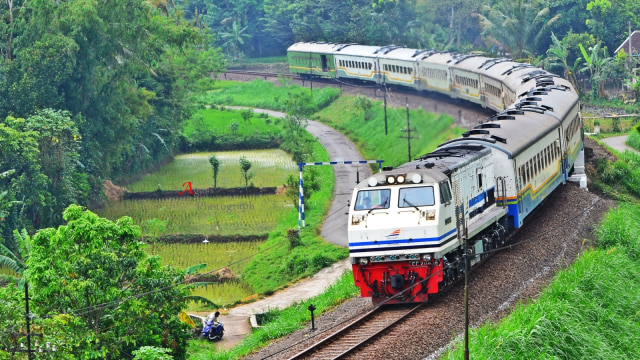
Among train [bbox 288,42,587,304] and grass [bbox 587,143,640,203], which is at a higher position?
train [bbox 288,42,587,304]

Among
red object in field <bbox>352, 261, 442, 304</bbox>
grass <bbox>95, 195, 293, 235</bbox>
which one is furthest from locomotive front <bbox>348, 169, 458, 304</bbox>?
grass <bbox>95, 195, 293, 235</bbox>

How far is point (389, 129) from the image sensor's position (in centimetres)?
5250

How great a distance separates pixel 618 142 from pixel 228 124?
86.3 ft

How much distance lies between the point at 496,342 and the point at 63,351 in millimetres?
8945

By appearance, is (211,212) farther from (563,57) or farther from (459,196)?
(563,57)

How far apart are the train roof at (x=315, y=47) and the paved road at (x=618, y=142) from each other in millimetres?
26861

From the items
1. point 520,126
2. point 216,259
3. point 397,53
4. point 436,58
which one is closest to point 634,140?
point 436,58

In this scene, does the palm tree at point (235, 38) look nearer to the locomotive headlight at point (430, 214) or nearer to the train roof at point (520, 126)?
the train roof at point (520, 126)

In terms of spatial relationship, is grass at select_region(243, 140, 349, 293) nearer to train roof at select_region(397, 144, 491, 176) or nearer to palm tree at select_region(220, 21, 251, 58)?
train roof at select_region(397, 144, 491, 176)

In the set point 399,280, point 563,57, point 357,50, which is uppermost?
point 357,50

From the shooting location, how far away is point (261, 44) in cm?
9331

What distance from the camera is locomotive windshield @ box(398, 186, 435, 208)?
19438mm

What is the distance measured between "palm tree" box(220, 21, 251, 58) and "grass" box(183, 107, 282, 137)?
23.1 metres

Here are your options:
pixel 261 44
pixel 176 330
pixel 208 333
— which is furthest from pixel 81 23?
pixel 261 44
